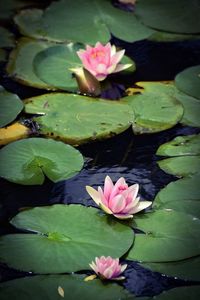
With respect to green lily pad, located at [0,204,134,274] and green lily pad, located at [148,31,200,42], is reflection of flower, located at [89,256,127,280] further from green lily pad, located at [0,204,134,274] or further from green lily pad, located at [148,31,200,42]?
green lily pad, located at [148,31,200,42]

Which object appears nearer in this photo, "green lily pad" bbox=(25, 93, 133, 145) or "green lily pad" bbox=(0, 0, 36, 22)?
"green lily pad" bbox=(25, 93, 133, 145)

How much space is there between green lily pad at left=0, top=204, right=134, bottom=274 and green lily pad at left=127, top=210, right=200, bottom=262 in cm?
4

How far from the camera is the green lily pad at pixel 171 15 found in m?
2.93

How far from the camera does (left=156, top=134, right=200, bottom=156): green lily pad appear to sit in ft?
6.93

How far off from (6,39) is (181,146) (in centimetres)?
114

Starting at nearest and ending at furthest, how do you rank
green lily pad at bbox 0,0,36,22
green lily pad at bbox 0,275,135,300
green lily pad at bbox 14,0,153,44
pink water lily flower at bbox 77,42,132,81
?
green lily pad at bbox 0,275,135,300
pink water lily flower at bbox 77,42,132,81
green lily pad at bbox 14,0,153,44
green lily pad at bbox 0,0,36,22

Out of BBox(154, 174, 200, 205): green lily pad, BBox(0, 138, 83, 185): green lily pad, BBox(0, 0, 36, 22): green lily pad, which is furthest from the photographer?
BBox(0, 0, 36, 22): green lily pad

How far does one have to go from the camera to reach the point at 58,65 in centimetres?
261

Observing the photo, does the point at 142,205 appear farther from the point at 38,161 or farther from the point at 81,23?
the point at 81,23

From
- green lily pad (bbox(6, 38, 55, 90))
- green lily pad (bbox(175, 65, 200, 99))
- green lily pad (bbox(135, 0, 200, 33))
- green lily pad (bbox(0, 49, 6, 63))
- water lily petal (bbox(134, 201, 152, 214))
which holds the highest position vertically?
green lily pad (bbox(135, 0, 200, 33))

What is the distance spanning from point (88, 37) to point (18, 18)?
1.37 feet

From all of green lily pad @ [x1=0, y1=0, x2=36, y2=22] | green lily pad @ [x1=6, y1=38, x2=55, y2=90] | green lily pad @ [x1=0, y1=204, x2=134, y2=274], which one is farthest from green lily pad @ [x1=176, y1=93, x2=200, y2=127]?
green lily pad @ [x1=0, y1=0, x2=36, y2=22]

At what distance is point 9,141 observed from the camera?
2.18 m

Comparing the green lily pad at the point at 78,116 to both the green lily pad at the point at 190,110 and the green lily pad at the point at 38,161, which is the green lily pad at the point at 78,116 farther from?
the green lily pad at the point at 190,110
